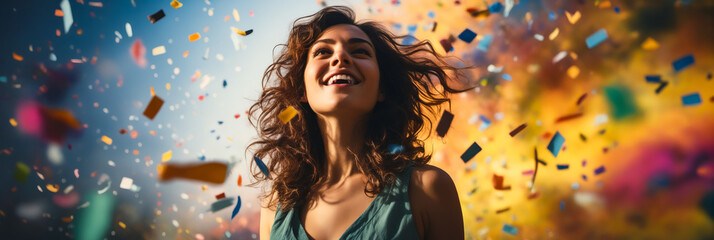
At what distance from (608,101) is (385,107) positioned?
2901mm

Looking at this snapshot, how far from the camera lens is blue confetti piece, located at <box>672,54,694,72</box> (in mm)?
3712

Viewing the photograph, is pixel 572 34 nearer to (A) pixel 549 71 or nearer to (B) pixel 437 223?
(A) pixel 549 71

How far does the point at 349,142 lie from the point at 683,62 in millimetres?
3286

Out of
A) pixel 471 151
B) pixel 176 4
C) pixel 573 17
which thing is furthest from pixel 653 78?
pixel 176 4

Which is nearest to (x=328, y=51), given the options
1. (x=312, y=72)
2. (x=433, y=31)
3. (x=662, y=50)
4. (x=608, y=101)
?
(x=312, y=72)

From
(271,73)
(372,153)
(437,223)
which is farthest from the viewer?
(271,73)

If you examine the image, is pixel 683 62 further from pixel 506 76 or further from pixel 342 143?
pixel 342 143

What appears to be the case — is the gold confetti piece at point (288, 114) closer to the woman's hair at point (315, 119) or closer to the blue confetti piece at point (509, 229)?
the woman's hair at point (315, 119)

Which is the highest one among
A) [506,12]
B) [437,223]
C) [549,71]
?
[437,223]

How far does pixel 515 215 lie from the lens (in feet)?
12.3

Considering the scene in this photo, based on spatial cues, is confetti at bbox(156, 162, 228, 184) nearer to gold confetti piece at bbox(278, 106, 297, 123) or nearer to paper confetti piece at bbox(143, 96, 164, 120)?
paper confetti piece at bbox(143, 96, 164, 120)

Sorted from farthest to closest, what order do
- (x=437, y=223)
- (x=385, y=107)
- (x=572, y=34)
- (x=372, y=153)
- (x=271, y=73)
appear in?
1. (x=572, y=34)
2. (x=271, y=73)
3. (x=385, y=107)
4. (x=372, y=153)
5. (x=437, y=223)

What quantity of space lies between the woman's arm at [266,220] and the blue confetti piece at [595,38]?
10.5 ft

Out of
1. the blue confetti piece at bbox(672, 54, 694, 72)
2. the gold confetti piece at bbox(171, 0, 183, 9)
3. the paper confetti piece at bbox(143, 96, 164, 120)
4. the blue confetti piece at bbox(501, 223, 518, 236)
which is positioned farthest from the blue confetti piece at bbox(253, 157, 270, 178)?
the blue confetti piece at bbox(672, 54, 694, 72)
